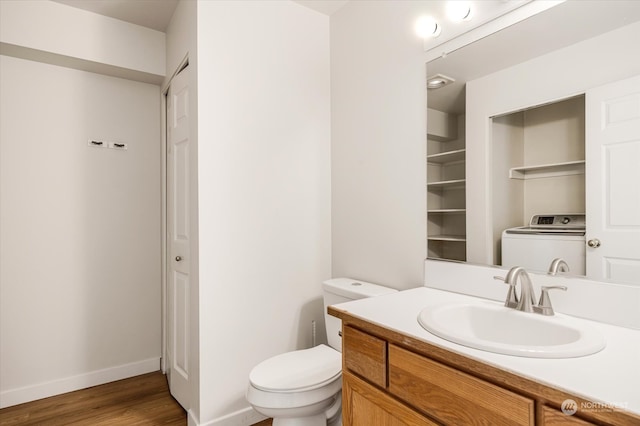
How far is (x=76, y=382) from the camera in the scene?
231 centimetres

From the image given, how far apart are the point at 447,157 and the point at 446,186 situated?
0.13 m

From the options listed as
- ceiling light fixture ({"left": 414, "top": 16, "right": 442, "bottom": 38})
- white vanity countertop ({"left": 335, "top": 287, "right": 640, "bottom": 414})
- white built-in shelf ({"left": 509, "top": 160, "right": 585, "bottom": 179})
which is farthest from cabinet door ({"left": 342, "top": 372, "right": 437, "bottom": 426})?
ceiling light fixture ({"left": 414, "top": 16, "right": 442, "bottom": 38})

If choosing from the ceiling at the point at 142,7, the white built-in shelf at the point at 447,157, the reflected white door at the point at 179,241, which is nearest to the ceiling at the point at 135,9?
the ceiling at the point at 142,7

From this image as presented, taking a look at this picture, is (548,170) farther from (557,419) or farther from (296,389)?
(296,389)

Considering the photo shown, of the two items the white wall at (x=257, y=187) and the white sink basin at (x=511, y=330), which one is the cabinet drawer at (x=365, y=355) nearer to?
the white sink basin at (x=511, y=330)

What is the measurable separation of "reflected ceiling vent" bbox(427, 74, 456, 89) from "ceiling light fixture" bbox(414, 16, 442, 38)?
19 centimetres

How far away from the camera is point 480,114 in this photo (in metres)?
1.46

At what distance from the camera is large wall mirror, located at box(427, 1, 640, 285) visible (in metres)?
1.06

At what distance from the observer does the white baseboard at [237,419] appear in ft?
5.80

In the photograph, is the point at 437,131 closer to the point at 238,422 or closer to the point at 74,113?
the point at 238,422

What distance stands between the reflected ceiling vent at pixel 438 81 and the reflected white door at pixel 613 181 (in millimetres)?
590

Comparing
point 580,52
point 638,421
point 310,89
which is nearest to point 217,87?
point 310,89

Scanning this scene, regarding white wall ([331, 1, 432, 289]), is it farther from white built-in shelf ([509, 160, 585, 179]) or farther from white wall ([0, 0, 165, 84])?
white wall ([0, 0, 165, 84])

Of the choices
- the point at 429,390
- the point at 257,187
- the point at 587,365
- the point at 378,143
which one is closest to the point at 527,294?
the point at 587,365
